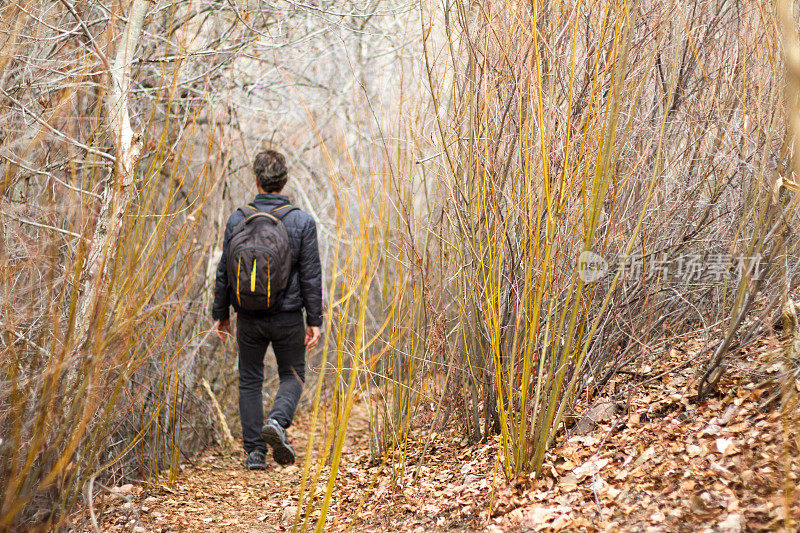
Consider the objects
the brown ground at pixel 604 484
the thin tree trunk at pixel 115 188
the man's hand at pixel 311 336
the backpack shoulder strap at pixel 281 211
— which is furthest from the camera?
the man's hand at pixel 311 336

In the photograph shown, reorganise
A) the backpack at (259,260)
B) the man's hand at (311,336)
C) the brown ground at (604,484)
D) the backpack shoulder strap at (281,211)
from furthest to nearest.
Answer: the man's hand at (311,336) < the backpack shoulder strap at (281,211) < the backpack at (259,260) < the brown ground at (604,484)

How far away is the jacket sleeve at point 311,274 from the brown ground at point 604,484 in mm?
950

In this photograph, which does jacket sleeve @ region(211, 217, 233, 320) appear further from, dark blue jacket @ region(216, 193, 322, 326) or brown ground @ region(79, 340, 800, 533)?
brown ground @ region(79, 340, 800, 533)

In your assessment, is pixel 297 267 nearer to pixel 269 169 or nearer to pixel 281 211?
pixel 281 211

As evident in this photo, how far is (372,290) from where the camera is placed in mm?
6406

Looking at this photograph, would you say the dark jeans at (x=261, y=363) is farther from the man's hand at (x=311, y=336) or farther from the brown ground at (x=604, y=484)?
the brown ground at (x=604, y=484)

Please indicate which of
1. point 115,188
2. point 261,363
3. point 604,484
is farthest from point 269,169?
point 604,484

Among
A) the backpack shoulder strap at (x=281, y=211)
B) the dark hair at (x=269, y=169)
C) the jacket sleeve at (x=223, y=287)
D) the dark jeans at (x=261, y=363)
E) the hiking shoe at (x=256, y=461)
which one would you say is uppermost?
the dark hair at (x=269, y=169)

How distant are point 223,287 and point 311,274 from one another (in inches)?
20.8

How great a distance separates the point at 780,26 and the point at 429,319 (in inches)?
78.2

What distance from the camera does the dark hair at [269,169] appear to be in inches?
147

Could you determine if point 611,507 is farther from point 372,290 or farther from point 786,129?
point 372,290

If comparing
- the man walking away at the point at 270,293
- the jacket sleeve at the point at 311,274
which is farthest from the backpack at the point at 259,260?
the jacket sleeve at the point at 311,274

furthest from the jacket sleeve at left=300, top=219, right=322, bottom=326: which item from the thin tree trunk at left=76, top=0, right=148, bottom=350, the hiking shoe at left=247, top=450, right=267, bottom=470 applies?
the thin tree trunk at left=76, top=0, right=148, bottom=350
